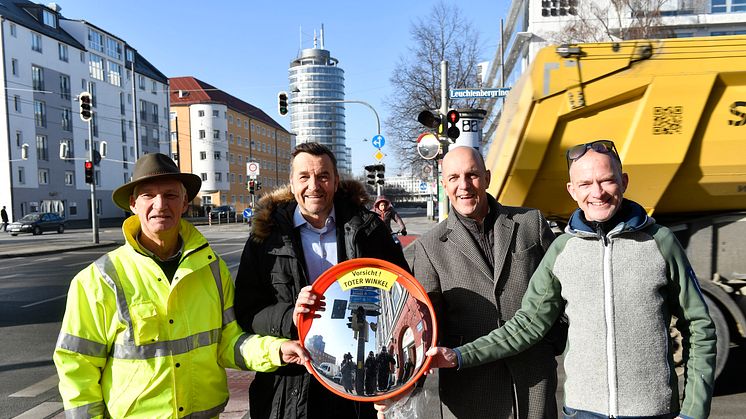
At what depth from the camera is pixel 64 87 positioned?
49625 mm

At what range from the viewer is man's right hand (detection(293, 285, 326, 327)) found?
2.14 m

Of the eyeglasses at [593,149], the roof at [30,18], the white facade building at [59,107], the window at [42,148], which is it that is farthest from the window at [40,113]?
the eyeglasses at [593,149]

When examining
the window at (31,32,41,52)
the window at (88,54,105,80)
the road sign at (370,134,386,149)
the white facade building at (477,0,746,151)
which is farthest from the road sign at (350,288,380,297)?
the window at (88,54,105,80)

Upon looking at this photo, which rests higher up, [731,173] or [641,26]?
[641,26]

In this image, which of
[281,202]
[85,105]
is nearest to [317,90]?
[85,105]

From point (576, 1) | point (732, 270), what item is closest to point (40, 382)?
point (732, 270)

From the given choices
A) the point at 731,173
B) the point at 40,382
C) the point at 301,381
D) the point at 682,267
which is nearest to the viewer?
the point at 682,267

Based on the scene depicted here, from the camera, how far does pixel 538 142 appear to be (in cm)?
455

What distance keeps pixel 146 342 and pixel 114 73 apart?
65588 mm

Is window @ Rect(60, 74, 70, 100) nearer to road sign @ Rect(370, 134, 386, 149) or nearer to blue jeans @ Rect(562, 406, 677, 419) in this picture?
road sign @ Rect(370, 134, 386, 149)

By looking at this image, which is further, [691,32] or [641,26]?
[691,32]

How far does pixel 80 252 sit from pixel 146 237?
71.3 ft

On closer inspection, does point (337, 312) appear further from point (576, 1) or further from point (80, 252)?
point (576, 1)

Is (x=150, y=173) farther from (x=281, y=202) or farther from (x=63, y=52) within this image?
(x=63, y=52)
